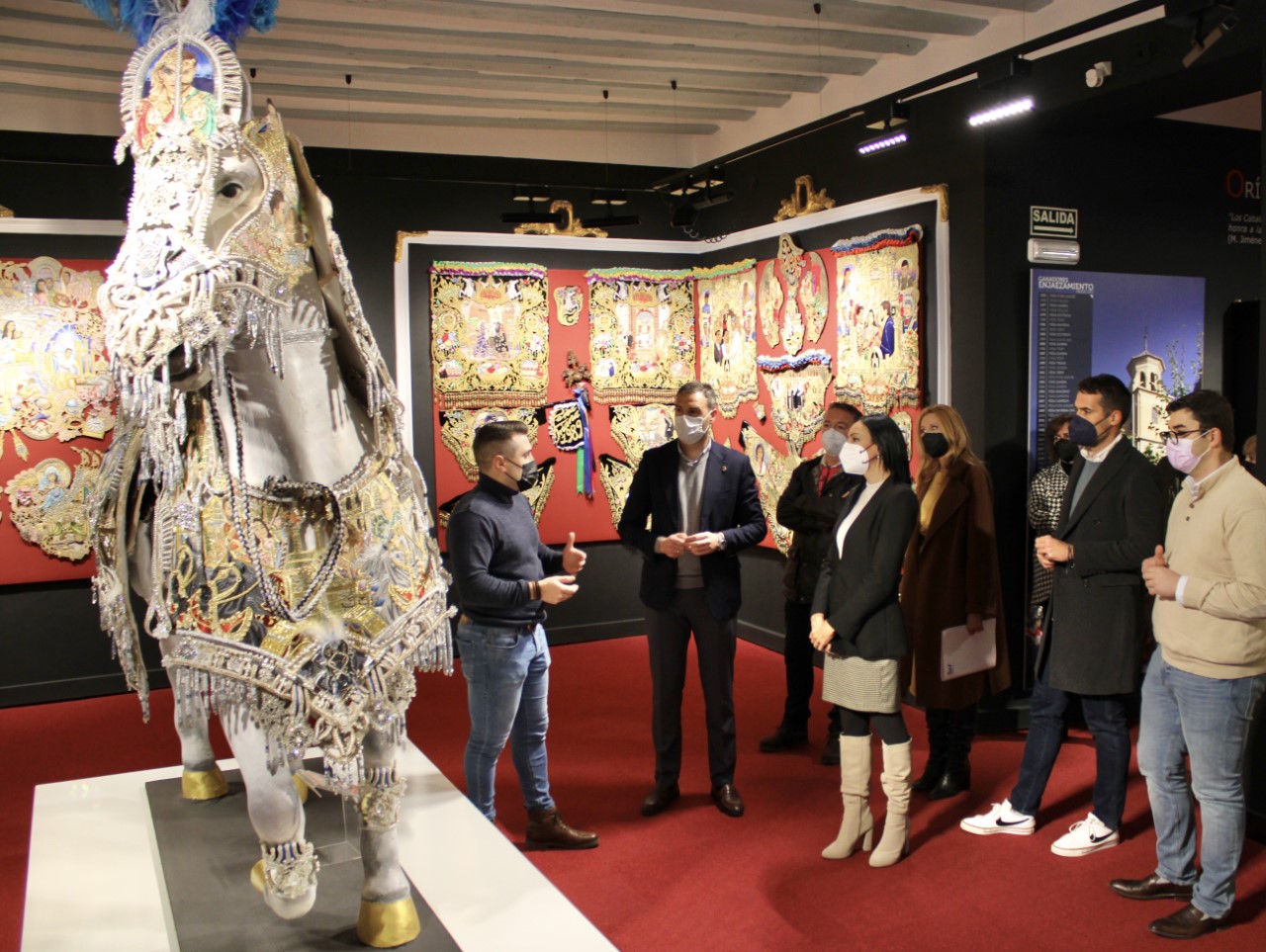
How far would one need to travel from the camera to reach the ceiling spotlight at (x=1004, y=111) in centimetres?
486

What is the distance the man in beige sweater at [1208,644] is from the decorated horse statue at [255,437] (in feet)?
8.10

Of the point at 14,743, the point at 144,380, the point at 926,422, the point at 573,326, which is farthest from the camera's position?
the point at 573,326

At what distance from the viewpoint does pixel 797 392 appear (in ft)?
24.1

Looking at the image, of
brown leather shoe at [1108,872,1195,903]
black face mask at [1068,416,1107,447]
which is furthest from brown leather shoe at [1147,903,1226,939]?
black face mask at [1068,416,1107,447]

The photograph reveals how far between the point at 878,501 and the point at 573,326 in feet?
15.0

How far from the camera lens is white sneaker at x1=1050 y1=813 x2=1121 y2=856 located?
416cm

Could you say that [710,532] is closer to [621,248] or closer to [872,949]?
[872,949]

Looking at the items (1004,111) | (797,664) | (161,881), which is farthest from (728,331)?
(161,881)

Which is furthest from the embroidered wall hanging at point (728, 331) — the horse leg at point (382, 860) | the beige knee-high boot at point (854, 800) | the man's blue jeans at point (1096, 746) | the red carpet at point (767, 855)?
the horse leg at point (382, 860)

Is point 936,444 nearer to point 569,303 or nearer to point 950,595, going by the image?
point 950,595

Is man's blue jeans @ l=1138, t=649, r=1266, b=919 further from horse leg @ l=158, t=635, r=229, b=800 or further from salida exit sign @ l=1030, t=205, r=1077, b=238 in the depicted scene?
horse leg @ l=158, t=635, r=229, b=800

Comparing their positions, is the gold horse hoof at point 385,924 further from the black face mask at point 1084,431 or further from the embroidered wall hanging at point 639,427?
the embroidered wall hanging at point 639,427

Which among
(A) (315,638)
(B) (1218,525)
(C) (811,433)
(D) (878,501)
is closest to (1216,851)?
(B) (1218,525)

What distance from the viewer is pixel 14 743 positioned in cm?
601
